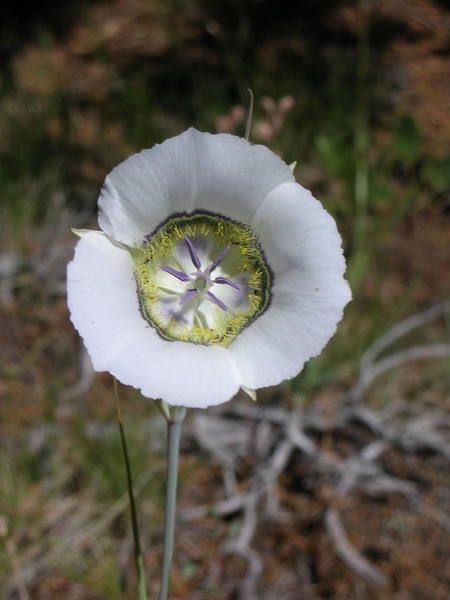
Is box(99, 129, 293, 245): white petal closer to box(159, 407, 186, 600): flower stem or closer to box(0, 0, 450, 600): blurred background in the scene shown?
box(159, 407, 186, 600): flower stem

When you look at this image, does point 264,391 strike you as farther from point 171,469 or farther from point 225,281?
point 171,469

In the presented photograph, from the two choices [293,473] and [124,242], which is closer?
[124,242]

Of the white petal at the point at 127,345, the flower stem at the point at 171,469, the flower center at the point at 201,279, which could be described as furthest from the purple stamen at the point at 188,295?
the flower stem at the point at 171,469

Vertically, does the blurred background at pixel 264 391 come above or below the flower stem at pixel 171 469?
above

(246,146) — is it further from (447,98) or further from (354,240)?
(447,98)

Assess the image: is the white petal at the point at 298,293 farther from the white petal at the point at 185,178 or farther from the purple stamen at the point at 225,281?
the purple stamen at the point at 225,281

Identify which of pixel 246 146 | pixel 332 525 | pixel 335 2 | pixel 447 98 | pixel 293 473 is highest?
pixel 335 2

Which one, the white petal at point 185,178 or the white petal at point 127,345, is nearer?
the white petal at point 127,345

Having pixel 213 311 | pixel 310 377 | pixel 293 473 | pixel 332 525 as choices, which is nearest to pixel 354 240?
pixel 310 377
